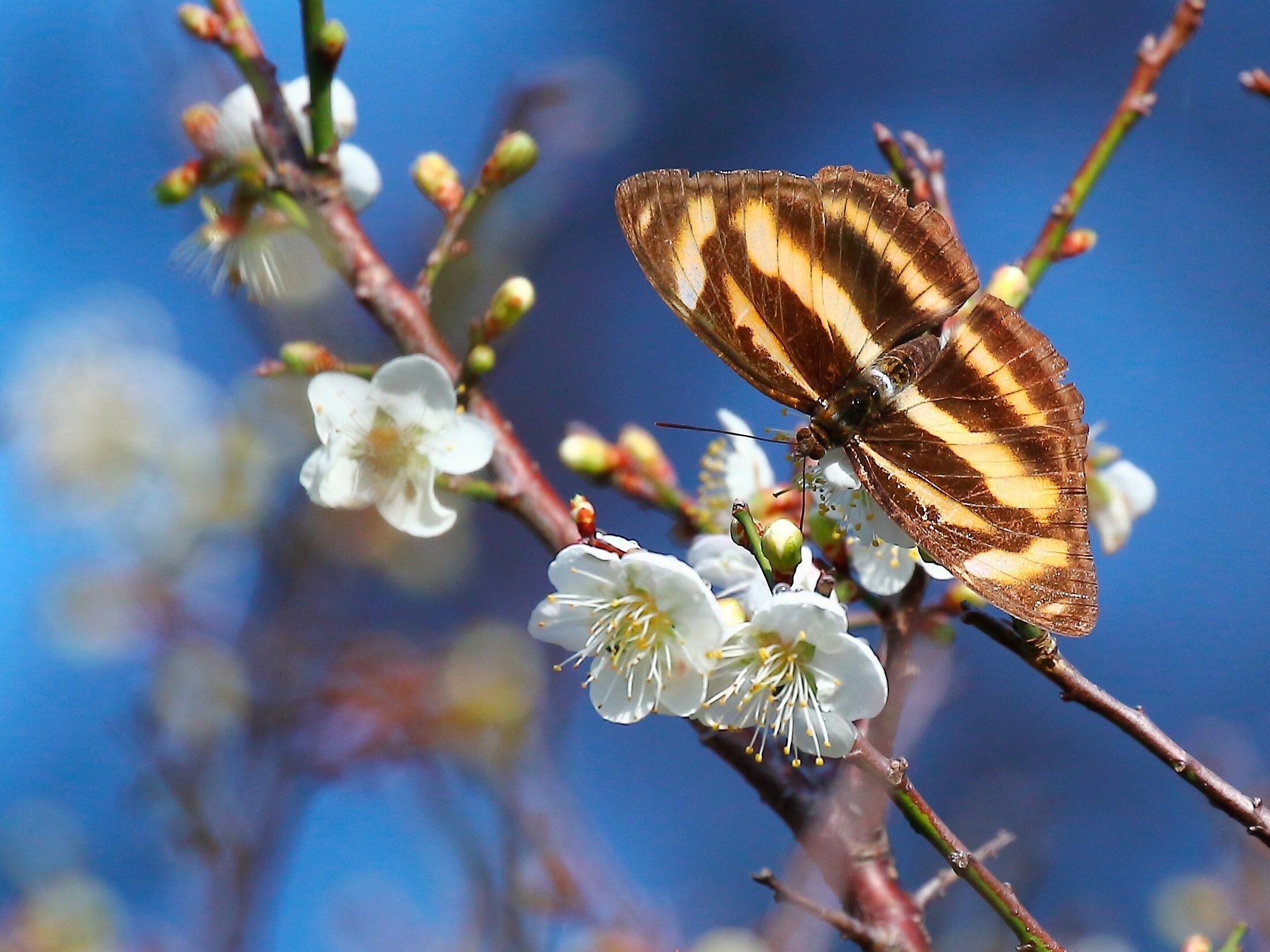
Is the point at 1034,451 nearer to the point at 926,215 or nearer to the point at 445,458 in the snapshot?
the point at 926,215

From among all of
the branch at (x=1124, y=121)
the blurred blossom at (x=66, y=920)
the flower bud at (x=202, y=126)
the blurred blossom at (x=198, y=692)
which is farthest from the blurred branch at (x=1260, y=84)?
the blurred blossom at (x=66, y=920)

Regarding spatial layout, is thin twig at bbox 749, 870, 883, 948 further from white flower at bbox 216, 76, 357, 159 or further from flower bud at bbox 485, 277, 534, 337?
white flower at bbox 216, 76, 357, 159

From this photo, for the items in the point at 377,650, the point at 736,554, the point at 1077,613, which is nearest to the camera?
the point at 1077,613

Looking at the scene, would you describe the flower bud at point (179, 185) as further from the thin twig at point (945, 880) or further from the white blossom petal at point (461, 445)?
the thin twig at point (945, 880)

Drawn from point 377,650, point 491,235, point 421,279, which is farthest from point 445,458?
point 491,235

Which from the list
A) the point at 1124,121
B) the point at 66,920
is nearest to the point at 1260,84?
the point at 1124,121

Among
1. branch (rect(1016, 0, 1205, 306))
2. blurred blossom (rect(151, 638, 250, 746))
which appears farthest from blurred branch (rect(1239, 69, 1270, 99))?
blurred blossom (rect(151, 638, 250, 746))
